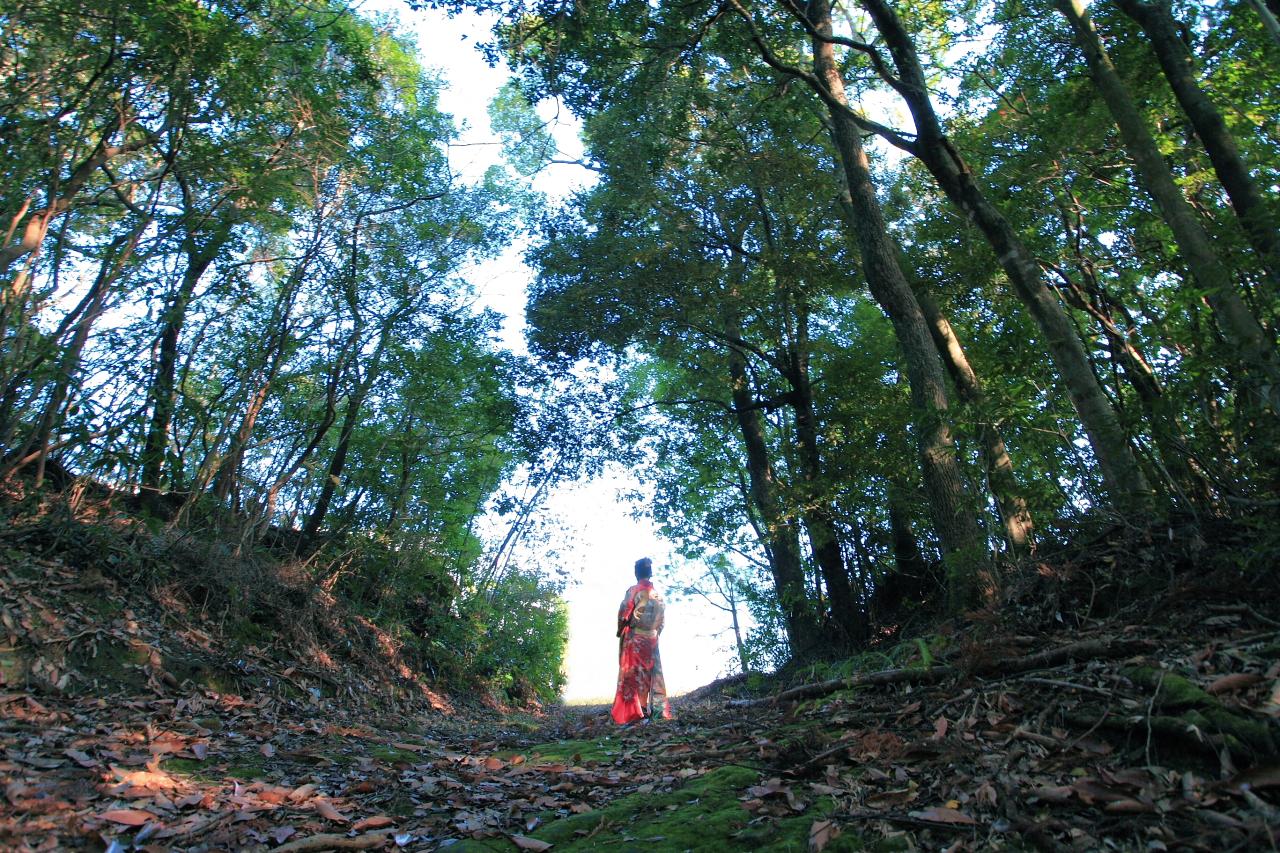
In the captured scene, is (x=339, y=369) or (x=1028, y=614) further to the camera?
(x=339, y=369)

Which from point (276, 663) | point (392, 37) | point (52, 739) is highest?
point (392, 37)

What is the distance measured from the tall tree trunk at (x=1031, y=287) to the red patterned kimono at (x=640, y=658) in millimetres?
5214

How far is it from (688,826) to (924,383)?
5732 millimetres

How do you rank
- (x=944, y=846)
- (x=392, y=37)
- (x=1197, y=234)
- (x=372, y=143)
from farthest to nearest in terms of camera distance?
(x=392, y=37) < (x=372, y=143) < (x=1197, y=234) < (x=944, y=846)

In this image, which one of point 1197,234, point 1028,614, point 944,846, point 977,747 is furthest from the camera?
point 1197,234

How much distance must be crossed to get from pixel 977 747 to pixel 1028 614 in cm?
219

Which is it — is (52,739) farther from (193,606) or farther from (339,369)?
(339,369)

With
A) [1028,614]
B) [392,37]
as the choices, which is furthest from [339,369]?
[1028,614]

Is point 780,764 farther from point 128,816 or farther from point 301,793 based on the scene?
point 128,816

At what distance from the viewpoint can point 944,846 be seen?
2352 mm

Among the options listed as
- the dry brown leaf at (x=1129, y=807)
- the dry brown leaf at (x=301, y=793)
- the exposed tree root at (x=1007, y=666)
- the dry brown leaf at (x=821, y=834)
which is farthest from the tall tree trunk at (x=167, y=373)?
the dry brown leaf at (x=1129, y=807)

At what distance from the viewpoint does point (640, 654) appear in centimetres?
892

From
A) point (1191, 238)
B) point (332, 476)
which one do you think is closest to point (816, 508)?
point (1191, 238)

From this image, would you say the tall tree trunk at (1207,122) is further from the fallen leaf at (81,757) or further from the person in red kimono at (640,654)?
the fallen leaf at (81,757)
